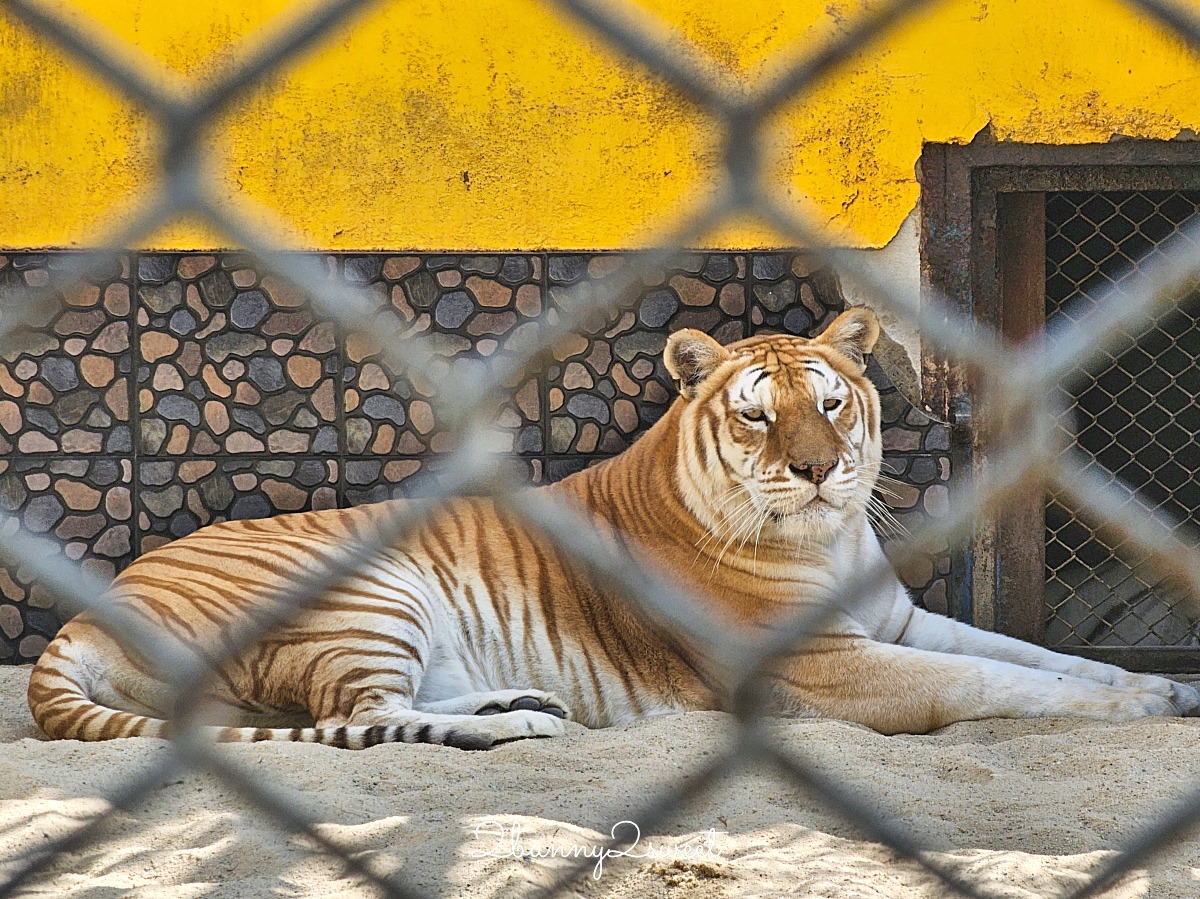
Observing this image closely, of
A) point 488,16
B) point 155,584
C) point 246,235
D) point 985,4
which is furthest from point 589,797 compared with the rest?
point 985,4

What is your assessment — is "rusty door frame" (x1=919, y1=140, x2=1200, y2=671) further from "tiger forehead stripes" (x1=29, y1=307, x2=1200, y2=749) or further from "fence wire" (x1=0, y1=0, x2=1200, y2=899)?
"fence wire" (x1=0, y1=0, x2=1200, y2=899)

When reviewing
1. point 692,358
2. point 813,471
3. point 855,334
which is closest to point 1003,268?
point 855,334

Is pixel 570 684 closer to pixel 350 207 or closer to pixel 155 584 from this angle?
pixel 155 584

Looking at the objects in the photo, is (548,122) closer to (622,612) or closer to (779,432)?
(779,432)

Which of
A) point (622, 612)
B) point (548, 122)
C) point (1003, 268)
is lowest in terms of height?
point (622, 612)

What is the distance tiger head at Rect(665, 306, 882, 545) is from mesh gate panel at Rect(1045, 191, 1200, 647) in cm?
117

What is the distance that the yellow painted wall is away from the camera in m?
3.93

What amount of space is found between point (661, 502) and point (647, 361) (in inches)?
31.3

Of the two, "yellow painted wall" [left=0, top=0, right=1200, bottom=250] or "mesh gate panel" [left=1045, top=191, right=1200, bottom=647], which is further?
"mesh gate panel" [left=1045, top=191, right=1200, bottom=647]

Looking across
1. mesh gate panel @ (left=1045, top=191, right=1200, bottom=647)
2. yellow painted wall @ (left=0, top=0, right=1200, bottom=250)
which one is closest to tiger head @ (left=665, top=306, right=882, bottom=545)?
yellow painted wall @ (left=0, top=0, right=1200, bottom=250)

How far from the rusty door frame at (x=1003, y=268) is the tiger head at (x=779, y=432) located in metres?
0.70

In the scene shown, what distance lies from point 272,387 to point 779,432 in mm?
1715

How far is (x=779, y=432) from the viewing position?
3.15 metres

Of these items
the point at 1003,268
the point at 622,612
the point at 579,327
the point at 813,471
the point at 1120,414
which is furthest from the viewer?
the point at 1120,414
